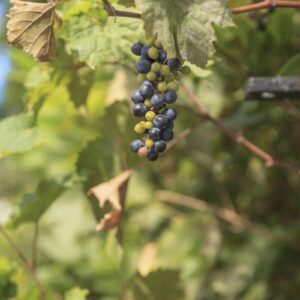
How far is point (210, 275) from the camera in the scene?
1.53 metres

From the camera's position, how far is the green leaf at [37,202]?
108 centimetres

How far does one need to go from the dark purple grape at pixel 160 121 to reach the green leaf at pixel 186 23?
0.22 ft

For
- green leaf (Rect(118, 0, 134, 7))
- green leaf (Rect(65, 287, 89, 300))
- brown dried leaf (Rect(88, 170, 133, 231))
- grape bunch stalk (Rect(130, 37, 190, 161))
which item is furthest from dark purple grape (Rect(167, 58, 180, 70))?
green leaf (Rect(65, 287, 89, 300))

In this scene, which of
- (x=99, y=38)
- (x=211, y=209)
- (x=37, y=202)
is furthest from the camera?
(x=211, y=209)

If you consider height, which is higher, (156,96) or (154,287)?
(156,96)

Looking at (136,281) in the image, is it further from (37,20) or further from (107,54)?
(37,20)

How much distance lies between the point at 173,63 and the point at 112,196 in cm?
32

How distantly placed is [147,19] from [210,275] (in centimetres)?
96

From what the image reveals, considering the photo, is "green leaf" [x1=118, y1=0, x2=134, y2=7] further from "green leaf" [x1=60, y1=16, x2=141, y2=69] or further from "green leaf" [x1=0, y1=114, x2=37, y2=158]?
"green leaf" [x1=0, y1=114, x2=37, y2=158]

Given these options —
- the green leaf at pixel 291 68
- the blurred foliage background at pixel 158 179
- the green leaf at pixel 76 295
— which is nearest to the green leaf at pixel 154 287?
the blurred foliage background at pixel 158 179

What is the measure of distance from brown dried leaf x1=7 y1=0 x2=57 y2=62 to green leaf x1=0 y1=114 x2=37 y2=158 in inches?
10.7

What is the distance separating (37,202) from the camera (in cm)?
110

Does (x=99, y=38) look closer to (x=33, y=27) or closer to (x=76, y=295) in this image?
(x=33, y=27)

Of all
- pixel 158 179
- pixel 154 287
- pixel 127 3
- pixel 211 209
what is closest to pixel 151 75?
pixel 127 3
